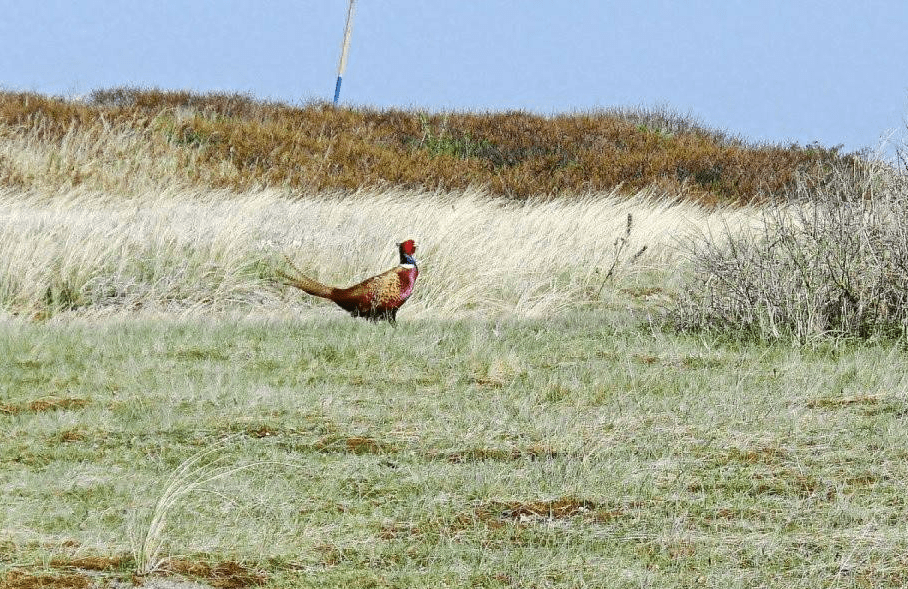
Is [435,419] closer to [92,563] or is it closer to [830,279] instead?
[92,563]

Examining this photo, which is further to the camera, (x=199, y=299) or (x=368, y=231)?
(x=368, y=231)

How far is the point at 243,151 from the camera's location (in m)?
19.6

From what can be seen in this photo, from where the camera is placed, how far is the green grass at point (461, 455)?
342cm

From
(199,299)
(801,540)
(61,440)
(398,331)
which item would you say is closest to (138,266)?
(199,299)

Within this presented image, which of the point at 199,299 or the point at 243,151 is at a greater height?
the point at 243,151

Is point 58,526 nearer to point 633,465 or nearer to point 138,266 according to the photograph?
point 633,465

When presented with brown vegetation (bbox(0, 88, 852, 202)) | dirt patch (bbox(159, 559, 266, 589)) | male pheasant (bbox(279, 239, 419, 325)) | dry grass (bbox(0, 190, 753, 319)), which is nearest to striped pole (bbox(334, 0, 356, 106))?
brown vegetation (bbox(0, 88, 852, 202))

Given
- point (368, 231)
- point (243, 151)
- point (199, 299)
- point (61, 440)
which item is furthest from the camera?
point (243, 151)

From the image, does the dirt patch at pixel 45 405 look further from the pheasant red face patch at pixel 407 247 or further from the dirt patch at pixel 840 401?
the dirt patch at pixel 840 401

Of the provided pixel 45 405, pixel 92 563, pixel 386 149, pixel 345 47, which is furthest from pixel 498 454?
pixel 345 47

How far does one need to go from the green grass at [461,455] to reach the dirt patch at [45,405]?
2 centimetres

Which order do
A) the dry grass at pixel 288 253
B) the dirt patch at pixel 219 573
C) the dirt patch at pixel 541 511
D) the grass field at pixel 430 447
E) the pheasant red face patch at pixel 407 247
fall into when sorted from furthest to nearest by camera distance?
the dry grass at pixel 288 253
the pheasant red face patch at pixel 407 247
the dirt patch at pixel 541 511
the grass field at pixel 430 447
the dirt patch at pixel 219 573

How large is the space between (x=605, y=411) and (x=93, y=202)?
34.3ft

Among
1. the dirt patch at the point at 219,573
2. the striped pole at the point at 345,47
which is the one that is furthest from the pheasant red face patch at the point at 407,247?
the striped pole at the point at 345,47
